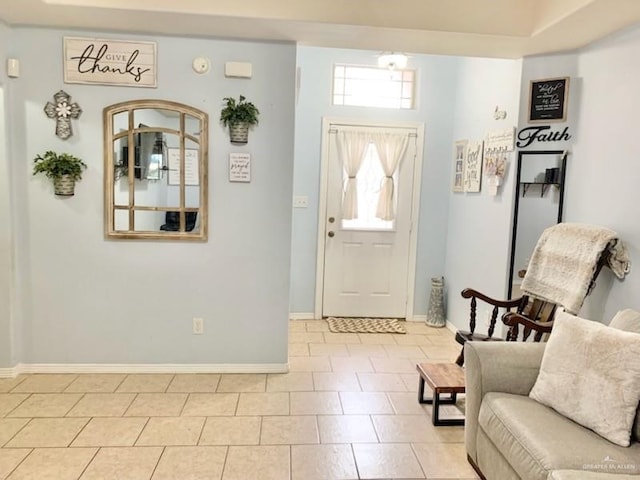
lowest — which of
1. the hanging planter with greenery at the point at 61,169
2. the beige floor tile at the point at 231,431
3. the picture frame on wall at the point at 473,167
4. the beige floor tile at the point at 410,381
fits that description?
the beige floor tile at the point at 231,431

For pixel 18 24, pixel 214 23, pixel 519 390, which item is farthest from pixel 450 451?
pixel 18 24

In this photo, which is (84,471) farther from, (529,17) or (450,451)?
(529,17)

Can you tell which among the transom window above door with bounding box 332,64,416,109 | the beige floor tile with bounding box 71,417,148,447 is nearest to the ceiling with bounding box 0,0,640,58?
the transom window above door with bounding box 332,64,416,109

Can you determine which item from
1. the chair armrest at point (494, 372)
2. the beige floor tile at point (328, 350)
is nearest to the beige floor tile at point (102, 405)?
the beige floor tile at point (328, 350)

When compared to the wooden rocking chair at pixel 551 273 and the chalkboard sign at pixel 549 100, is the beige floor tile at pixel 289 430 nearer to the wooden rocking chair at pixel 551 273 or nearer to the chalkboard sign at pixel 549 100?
the wooden rocking chair at pixel 551 273

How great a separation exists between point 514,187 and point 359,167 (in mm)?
1578

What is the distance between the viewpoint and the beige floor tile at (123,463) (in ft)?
7.04

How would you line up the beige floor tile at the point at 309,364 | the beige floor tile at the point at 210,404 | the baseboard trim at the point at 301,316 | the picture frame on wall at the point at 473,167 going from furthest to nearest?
the baseboard trim at the point at 301,316 → the picture frame on wall at the point at 473,167 → the beige floor tile at the point at 309,364 → the beige floor tile at the point at 210,404

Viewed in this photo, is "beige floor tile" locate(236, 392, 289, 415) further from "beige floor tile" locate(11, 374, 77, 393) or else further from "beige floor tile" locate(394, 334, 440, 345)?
"beige floor tile" locate(394, 334, 440, 345)

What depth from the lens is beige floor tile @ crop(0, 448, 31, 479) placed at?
2.15m

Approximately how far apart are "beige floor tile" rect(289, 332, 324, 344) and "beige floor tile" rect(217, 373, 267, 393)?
0.77m

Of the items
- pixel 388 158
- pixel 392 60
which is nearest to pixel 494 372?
pixel 388 158

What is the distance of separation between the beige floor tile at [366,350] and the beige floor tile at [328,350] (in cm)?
6

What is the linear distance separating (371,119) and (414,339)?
215 centimetres
